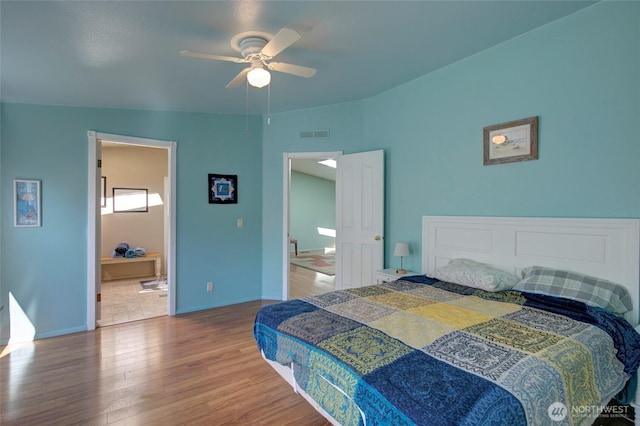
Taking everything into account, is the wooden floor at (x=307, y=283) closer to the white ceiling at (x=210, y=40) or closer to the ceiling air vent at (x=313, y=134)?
the ceiling air vent at (x=313, y=134)

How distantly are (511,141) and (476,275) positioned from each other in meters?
1.18

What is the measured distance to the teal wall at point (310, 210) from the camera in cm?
1001

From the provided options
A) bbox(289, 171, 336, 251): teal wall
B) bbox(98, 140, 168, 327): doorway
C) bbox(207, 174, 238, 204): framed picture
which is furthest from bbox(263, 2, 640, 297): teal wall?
bbox(289, 171, 336, 251): teal wall

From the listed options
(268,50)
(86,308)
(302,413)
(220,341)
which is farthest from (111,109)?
(302,413)

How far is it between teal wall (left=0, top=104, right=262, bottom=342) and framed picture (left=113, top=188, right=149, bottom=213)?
248cm

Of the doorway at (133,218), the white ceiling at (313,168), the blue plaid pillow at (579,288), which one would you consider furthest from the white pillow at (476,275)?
the white ceiling at (313,168)

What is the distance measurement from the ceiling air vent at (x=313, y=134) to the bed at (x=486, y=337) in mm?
2337

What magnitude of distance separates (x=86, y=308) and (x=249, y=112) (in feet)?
10.1

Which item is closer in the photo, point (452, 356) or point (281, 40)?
→ point (452, 356)

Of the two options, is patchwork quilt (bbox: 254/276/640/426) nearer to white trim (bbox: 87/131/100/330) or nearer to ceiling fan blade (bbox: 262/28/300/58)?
ceiling fan blade (bbox: 262/28/300/58)

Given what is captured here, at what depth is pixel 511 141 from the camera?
8.69 feet

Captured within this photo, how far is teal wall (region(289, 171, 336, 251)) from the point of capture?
1001 centimetres

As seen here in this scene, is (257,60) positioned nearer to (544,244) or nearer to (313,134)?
Answer: (313,134)

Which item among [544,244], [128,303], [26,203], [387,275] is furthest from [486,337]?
[128,303]
